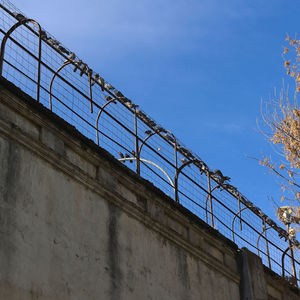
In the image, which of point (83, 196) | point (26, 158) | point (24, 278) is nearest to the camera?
point (24, 278)

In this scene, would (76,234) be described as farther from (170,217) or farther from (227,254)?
(227,254)

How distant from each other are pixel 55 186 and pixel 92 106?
7.16 feet

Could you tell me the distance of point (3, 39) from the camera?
1159cm

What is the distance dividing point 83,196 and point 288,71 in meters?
5.18

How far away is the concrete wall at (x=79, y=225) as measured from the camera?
1035cm

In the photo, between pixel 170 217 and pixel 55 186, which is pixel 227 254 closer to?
pixel 170 217

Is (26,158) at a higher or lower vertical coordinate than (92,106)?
lower

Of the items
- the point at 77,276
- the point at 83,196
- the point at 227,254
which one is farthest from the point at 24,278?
the point at 227,254

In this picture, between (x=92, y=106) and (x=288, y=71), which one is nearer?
(x=92, y=106)

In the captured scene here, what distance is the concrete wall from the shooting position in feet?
34.0

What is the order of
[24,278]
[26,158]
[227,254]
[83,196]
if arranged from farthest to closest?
[227,254]
[83,196]
[26,158]
[24,278]

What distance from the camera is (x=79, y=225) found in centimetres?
1160

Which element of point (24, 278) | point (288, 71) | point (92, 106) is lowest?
point (24, 278)

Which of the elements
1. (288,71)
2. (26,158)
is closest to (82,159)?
(26,158)
